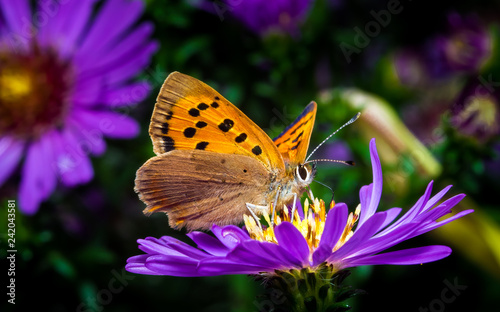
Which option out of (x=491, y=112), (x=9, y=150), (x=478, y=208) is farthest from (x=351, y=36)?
(x=9, y=150)

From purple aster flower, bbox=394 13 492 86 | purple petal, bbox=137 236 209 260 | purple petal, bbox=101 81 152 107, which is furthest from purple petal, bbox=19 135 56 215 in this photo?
purple aster flower, bbox=394 13 492 86

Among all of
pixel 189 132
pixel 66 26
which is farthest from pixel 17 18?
pixel 189 132

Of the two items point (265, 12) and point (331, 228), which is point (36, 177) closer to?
point (265, 12)

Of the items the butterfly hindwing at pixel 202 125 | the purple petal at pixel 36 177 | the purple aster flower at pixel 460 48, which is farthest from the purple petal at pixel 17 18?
the purple aster flower at pixel 460 48

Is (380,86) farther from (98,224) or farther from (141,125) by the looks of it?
(98,224)

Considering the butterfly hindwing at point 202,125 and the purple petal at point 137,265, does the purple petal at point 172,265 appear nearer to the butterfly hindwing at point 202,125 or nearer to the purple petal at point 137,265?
the purple petal at point 137,265
